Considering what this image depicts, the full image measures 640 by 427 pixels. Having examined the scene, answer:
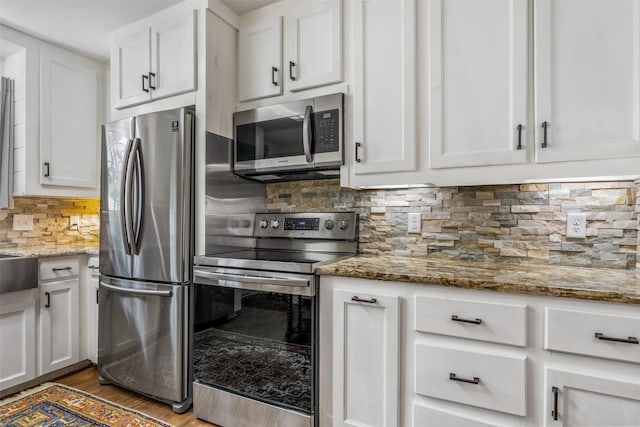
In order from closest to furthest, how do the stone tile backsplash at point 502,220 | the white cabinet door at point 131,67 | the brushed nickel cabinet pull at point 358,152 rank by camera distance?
1. the stone tile backsplash at point 502,220
2. the brushed nickel cabinet pull at point 358,152
3. the white cabinet door at point 131,67

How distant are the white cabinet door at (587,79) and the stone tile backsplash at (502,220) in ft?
1.17

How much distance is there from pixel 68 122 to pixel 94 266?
115 cm

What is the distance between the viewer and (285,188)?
2.47 m

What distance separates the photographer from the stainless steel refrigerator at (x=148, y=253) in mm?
2020

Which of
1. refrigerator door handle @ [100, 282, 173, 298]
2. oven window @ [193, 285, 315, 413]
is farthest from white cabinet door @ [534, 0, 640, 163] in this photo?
refrigerator door handle @ [100, 282, 173, 298]

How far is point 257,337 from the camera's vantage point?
184 cm

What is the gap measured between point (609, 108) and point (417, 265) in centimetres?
97

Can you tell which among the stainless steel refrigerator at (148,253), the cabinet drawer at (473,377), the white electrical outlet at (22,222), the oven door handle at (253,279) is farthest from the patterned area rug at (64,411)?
the cabinet drawer at (473,377)

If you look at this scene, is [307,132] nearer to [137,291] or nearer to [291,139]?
[291,139]

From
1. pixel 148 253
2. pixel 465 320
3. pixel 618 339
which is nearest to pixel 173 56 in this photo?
pixel 148 253

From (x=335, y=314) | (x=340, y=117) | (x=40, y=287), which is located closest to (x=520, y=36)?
(x=340, y=117)

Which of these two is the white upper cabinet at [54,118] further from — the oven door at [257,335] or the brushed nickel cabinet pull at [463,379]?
the brushed nickel cabinet pull at [463,379]

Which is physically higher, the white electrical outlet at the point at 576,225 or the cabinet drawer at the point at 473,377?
the white electrical outlet at the point at 576,225

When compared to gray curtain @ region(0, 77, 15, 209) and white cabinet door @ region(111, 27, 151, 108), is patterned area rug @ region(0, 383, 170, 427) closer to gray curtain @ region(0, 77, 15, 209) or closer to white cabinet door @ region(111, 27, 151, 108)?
gray curtain @ region(0, 77, 15, 209)
